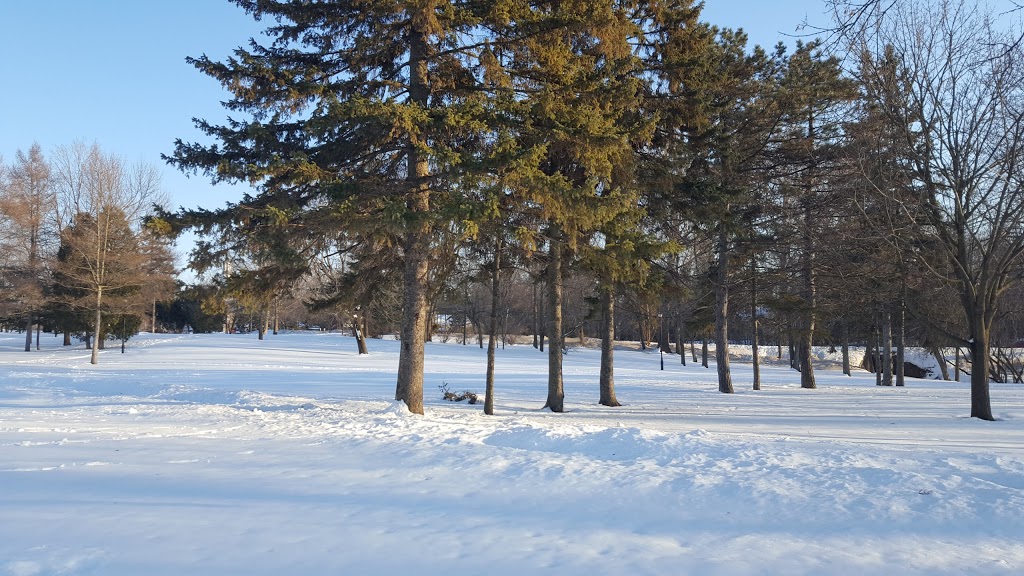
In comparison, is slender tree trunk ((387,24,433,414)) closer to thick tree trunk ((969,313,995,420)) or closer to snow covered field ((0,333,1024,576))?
snow covered field ((0,333,1024,576))

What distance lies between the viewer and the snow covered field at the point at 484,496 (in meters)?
4.72

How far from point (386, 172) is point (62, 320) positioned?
3583 centimetres

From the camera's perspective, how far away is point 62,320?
127 feet

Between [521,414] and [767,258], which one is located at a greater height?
[767,258]

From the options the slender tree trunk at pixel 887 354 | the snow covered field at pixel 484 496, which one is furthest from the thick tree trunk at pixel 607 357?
the slender tree trunk at pixel 887 354

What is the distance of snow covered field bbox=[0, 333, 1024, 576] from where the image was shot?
4.72 metres

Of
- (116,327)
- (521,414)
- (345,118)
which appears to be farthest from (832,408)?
(116,327)

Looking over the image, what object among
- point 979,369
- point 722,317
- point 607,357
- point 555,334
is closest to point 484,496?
point 555,334

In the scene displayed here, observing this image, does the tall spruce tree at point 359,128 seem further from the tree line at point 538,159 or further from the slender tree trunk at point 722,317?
the slender tree trunk at point 722,317

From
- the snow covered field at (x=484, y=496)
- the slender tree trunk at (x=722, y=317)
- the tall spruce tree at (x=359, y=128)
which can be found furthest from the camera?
the slender tree trunk at (x=722, y=317)

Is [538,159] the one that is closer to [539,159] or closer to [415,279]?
[539,159]

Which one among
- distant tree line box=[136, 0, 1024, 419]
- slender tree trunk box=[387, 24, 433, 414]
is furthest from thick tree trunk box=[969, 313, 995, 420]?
slender tree trunk box=[387, 24, 433, 414]

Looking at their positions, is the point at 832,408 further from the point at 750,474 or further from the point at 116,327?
the point at 116,327

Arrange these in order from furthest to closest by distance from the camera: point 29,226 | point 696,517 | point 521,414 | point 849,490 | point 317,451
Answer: point 29,226 < point 521,414 < point 317,451 < point 849,490 < point 696,517
